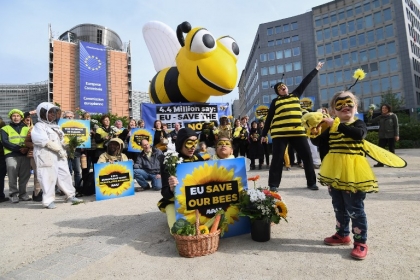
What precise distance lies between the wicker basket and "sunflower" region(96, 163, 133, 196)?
349 cm

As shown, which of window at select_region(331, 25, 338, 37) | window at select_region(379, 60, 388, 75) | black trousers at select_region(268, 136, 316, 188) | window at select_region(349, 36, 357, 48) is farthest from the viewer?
A: window at select_region(331, 25, 338, 37)

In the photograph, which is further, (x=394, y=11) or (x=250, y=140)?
(x=394, y=11)

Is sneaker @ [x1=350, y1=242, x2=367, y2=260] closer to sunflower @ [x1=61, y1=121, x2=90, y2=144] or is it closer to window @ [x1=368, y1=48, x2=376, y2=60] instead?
sunflower @ [x1=61, y1=121, x2=90, y2=144]

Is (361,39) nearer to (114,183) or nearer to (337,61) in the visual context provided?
(337,61)

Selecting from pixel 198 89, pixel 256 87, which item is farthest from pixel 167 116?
pixel 256 87

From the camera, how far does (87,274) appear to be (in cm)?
216

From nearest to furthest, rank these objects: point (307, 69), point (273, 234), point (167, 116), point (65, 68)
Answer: point (273, 234) < point (167, 116) < point (307, 69) < point (65, 68)

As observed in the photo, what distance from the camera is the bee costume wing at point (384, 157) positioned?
2217 millimetres

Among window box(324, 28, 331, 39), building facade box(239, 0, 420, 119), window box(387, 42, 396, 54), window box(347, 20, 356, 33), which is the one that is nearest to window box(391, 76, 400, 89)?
building facade box(239, 0, 420, 119)

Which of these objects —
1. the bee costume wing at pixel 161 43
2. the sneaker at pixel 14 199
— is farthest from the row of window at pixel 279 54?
the sneaker at pixel 14 199

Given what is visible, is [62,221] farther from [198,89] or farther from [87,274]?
[198,89]

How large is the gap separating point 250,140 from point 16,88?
Result: 266ft

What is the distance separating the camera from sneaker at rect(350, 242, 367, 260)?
6.99 feet

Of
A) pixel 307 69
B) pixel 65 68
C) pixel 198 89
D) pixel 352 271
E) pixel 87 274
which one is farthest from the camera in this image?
pixel 65 68
